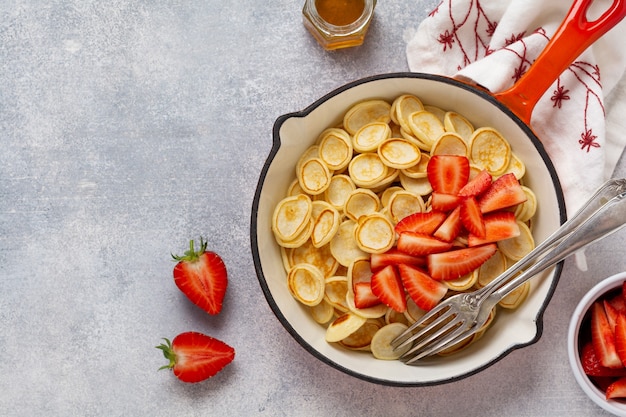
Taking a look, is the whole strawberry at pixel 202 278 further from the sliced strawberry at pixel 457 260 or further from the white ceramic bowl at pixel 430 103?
the sliced strawberry at pixel 457 260

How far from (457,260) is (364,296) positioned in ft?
0.53

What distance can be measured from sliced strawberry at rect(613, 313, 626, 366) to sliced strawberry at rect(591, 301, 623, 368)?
1cm

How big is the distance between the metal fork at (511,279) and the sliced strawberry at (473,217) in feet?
0.25

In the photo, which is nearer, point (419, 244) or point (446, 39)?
point (419, 244)

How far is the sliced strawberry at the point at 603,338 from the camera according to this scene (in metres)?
1.19

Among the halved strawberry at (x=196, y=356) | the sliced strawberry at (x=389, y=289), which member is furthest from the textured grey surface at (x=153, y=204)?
the sliced strawberry at (x=389, y=289)

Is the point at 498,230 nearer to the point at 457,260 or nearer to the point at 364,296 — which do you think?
the point at 457,260

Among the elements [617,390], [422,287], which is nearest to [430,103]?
[422,287]

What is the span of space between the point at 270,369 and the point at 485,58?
2.23ft

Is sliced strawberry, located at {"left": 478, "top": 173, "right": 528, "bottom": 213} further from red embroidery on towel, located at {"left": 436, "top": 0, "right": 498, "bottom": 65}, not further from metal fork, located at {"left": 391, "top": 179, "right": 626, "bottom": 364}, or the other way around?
red embroidery on towel, located at {"left": 436, "top": 0, "right": 498, "bottom": 65}

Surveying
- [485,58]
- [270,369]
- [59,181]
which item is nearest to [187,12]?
[59,181]

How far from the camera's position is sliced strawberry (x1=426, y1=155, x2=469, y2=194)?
1.15 metres

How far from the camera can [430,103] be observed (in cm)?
Answer: 124

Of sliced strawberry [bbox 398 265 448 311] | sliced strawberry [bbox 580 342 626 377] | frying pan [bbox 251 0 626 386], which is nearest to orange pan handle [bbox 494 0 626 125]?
frying pan [bbox 251 0 626 386]
